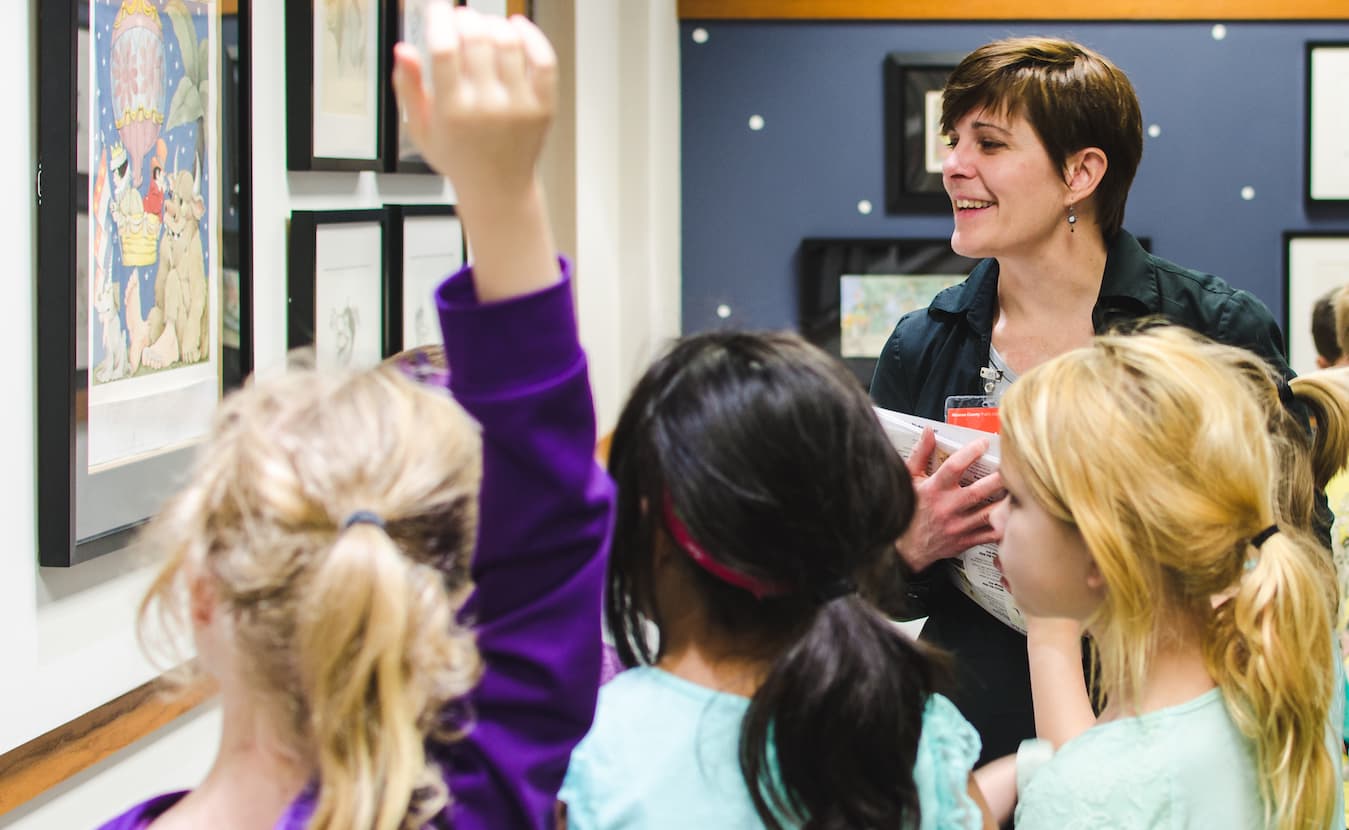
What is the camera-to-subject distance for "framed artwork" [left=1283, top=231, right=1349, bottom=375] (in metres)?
4.66

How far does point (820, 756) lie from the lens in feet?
3.60

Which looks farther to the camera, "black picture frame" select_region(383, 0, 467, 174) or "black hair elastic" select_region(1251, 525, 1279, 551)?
"black picture frame" select_region(383, 0, 467, 174)

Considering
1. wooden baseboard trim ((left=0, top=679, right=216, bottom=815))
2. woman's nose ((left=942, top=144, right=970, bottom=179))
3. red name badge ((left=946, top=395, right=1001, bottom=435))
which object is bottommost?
wooden baseboard trim ((left=0, top=679, right=216, bottom=815))

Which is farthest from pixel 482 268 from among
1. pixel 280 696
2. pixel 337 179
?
pixel 337 179

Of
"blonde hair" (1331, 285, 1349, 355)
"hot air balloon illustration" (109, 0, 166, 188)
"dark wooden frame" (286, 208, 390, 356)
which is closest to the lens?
"hot air balloon illustration" (109, 0, 166, 188)

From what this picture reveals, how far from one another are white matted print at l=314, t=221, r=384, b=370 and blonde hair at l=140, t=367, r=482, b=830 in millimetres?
1436

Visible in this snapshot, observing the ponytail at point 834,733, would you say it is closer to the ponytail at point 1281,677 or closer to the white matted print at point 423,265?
the ponytail at point 1281,677

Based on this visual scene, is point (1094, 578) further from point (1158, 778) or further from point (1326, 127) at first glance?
point (1326, 127)

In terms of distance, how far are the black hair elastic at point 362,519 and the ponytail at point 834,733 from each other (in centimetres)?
37

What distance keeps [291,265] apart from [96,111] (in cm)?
64

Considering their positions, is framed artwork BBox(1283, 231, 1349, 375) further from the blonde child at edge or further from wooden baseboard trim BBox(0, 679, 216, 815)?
the blonde child at edge

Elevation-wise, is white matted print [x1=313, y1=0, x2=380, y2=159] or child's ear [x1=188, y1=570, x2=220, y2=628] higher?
white matted print [x1=313, y1=0, x2=380, y2=159]

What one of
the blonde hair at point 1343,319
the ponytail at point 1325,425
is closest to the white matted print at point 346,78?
Result: the ponytail at point 1325,425

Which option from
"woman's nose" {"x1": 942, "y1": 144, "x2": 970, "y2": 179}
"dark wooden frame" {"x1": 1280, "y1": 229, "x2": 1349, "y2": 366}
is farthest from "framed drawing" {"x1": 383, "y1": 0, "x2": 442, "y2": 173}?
"dark wooden frame" {"x1": 1280, "y1": 229, "x2": 1349, "y2": 366}
